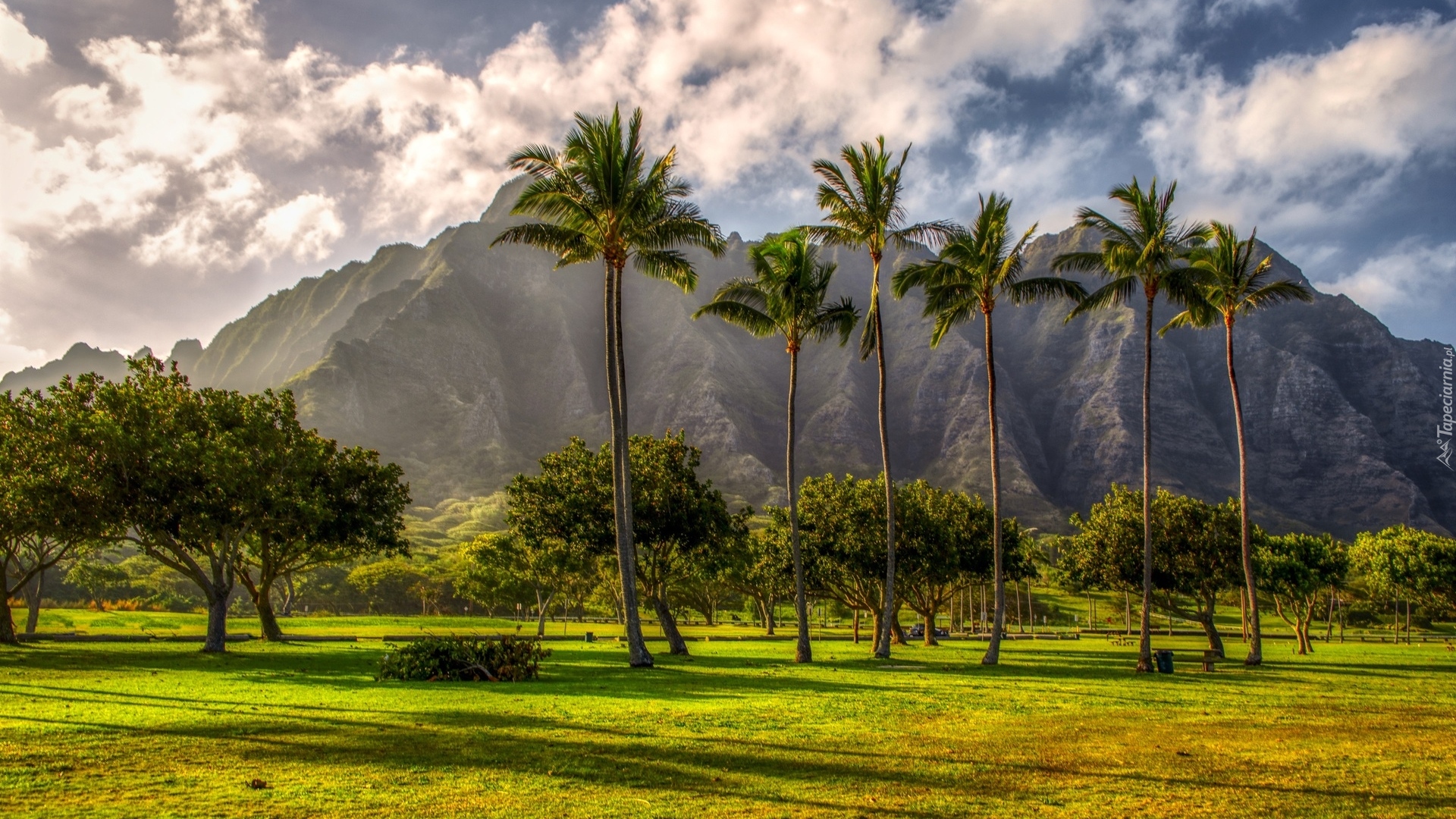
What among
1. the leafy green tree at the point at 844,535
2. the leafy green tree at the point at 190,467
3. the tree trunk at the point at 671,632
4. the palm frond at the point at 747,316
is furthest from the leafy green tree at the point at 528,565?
the palm frond at the point at 747,316

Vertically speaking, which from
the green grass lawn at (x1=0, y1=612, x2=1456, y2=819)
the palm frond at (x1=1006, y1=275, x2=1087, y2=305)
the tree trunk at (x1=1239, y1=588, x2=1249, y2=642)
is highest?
the palm frond at (x1=1006, y1=275, x2=1087, y2=305)

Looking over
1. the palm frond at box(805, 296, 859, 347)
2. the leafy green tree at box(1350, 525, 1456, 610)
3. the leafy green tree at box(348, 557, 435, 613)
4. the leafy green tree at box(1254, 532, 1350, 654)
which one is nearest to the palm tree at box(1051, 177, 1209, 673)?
the palm frond at box(805, 296, 859, 347)

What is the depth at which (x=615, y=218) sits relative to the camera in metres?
29.5

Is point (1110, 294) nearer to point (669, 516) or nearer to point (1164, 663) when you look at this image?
point (1164, 663)

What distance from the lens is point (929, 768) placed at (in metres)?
11.2

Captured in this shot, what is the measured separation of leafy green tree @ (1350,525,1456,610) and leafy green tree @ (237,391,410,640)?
7504 centimetres

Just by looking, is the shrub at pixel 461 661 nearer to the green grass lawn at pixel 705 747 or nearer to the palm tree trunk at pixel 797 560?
the green grass lawn at pixel 705 747

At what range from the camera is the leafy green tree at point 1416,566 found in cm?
6469

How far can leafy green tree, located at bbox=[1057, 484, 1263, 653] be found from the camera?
43219mm

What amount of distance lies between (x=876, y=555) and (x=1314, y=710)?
25636 millimetres

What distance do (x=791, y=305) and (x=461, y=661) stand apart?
62.6 ft

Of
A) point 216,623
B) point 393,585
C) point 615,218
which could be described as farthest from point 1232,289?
point 393,585

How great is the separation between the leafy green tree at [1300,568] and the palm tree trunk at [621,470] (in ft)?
139

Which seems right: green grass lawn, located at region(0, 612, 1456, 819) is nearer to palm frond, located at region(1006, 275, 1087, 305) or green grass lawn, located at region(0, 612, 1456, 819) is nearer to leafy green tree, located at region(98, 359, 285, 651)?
leafy green tree, located at region(98, 359, 285, 651)
